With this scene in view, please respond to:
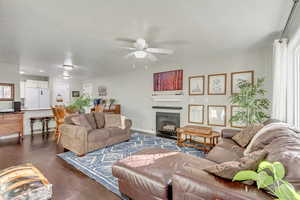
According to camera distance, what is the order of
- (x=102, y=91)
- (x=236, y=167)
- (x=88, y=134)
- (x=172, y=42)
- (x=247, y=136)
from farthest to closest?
A: 1. (x=102, y=91)
2. (x=88, y=134)
3. (x=172, y=42)
4. (x=247, y=136)
5. (x=236, y=167)

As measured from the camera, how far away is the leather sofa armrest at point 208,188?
97 cm

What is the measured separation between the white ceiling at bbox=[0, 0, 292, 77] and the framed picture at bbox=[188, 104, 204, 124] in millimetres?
1765

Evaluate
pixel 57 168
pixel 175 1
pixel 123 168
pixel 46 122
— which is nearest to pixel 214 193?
pixel 123 168

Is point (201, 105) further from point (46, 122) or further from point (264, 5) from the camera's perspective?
point (46, 122)

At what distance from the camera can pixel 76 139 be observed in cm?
328

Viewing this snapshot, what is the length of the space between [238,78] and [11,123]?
6.43 metres

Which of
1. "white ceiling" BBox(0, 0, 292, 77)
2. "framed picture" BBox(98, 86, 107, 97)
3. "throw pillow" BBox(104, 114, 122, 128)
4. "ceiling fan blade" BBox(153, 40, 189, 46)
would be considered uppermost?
"ceiling fan blade" BBox(153, 40, 189, 46)

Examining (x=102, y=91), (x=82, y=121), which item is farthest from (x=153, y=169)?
(x=102, y=91)

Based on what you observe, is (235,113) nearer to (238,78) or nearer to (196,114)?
(238,78)

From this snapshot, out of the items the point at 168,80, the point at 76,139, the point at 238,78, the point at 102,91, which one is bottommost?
the point at 76,139

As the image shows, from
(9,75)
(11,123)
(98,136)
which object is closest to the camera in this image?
(98,136)

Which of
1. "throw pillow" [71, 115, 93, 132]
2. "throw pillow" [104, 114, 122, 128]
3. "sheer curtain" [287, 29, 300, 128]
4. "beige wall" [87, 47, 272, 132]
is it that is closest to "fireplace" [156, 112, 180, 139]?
"beige wall" [87, 47, 272, 132]

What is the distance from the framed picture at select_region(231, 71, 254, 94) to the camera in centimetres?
359

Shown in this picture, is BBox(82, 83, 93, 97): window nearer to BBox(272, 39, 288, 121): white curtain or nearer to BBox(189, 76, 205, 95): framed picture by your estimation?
BBox(189, 76, 205, 95): framed picture
